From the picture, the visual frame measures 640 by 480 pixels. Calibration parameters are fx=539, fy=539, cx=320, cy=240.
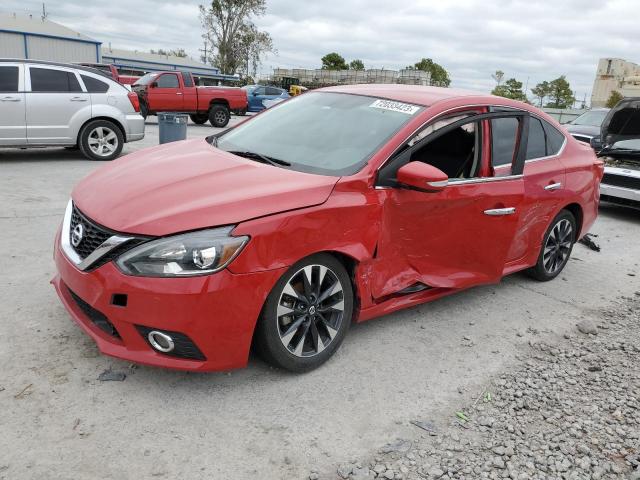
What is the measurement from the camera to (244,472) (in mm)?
2434

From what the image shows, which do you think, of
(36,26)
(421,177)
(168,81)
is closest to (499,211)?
(421,177)

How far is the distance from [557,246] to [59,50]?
4010 centimetres

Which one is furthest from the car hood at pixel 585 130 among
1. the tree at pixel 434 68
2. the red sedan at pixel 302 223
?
the tree at pixel 434 68

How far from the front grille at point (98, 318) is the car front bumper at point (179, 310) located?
0.01m

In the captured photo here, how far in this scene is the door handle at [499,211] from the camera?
397cm

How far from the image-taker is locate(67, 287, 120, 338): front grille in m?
2.85

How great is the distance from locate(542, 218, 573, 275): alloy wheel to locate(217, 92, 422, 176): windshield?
2.20 metres

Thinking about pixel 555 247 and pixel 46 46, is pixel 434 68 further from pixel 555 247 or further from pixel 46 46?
pixel 555 247

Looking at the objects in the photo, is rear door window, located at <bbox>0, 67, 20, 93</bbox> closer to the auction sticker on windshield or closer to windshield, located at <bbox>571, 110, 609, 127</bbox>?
the auction sticker on windshield

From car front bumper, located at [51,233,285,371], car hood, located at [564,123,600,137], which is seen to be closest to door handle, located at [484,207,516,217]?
car front bumper, located at [51,233,285,371]

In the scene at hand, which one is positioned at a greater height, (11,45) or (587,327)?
(11,45)

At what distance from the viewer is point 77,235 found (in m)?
3.00

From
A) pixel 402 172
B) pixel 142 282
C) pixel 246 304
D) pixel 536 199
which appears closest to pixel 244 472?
pixel 246 304

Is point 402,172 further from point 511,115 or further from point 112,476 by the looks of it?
point 112,476
